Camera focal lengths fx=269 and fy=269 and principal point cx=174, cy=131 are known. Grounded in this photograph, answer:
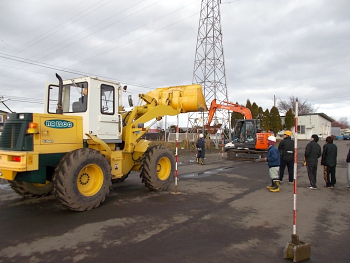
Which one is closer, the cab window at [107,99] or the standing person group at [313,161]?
the cab window at [107,99]

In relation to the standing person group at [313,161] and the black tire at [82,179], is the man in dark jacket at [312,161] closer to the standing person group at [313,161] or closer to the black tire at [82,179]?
the standing person group at [313,161]

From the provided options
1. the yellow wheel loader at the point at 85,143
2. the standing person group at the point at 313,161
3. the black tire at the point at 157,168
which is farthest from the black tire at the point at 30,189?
the standing person group at the point at 313,161

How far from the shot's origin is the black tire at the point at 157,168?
7.68 m

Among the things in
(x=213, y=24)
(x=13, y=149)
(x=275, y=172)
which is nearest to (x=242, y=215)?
(x=275, y=172)

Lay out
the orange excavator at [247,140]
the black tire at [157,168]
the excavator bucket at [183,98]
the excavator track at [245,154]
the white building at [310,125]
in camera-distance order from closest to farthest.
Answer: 1. the black tire at [157,168]
2. the excavator bucket at [183,98]
3. the excavator track at [245,154]
4. the orange excavator at [247,140]
5. the white building at [310,125]

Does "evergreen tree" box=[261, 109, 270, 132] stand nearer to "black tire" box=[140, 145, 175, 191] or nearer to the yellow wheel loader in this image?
the yellow wheel loader

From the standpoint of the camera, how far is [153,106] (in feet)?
28.2

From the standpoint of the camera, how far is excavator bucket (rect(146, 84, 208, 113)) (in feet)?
28.3

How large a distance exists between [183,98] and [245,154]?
32.2 ft

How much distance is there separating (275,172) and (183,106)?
141 inches

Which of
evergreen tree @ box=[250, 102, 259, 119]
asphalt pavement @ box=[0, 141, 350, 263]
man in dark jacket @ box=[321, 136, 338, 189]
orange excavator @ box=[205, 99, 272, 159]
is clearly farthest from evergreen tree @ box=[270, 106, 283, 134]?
asphalt pavement @ box=[0, 141, 350, 263]

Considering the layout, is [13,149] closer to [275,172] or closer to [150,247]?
[150,247]

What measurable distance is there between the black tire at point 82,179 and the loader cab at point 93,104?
86 centimetres

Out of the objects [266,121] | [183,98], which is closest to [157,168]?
[183,98]
